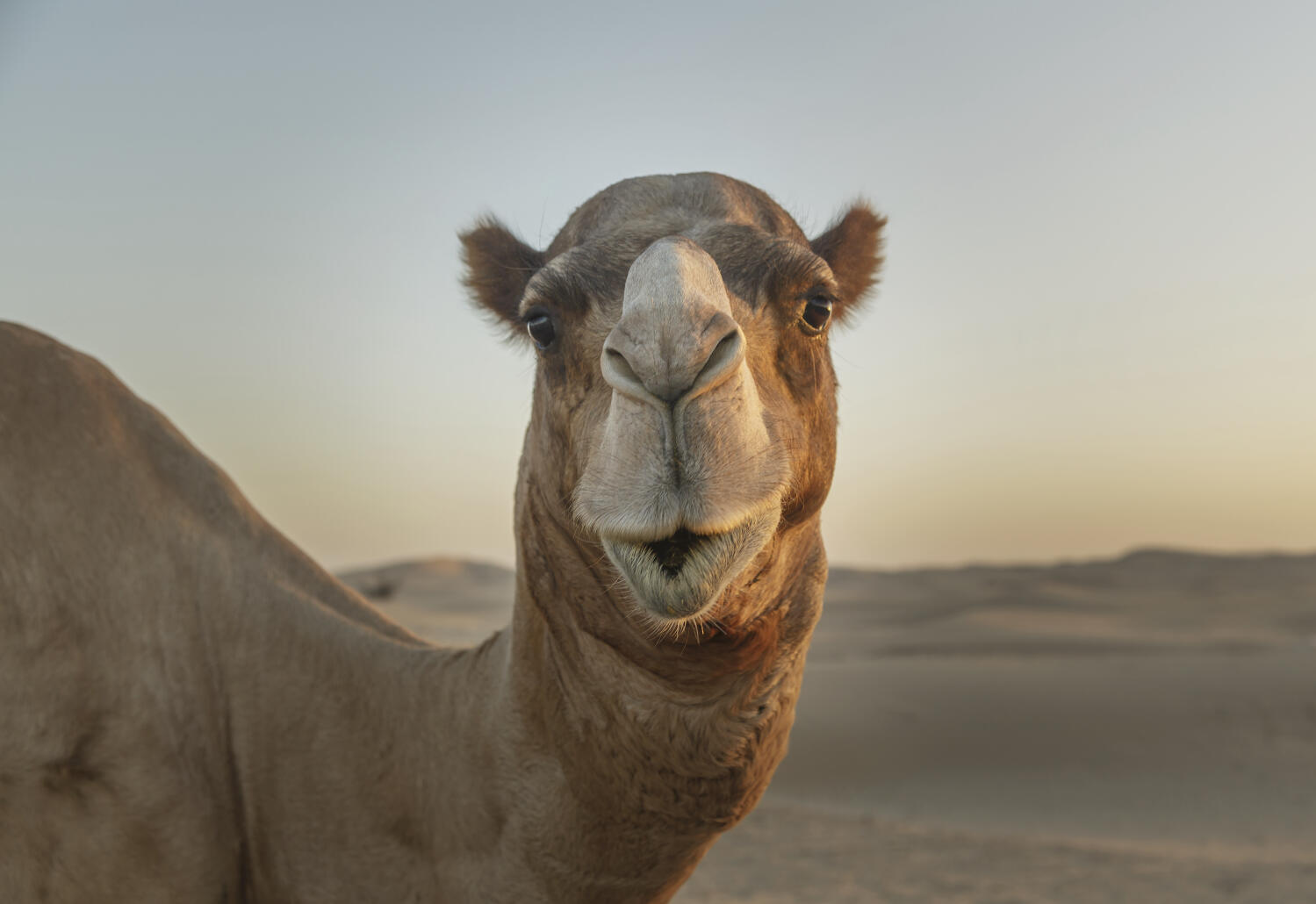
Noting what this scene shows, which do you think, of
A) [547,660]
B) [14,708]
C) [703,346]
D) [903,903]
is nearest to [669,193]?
[703,346]

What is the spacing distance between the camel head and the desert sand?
643 centimetres

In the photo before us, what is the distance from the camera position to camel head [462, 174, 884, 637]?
66.2 inches

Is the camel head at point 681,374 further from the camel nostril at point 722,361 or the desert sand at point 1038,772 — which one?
the desert sand at point 1038,772

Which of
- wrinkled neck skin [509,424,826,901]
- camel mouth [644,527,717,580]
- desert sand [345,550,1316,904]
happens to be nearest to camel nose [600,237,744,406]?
camel mouth [644,527,717,580]

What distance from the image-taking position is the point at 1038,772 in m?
14.9

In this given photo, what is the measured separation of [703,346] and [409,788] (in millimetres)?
1609

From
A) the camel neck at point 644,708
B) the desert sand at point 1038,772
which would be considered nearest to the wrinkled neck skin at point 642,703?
the camel neck at point 644,708

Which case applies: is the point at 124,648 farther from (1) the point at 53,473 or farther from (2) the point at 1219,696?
(2) the point at 1219,696

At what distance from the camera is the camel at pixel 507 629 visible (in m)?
1.77

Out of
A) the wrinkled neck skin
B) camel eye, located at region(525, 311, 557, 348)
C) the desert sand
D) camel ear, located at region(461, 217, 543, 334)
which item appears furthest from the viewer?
the desert sand

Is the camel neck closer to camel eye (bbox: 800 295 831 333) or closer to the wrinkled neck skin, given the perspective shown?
the wrinkled neck skin

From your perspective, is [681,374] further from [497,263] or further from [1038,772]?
[1038,772]

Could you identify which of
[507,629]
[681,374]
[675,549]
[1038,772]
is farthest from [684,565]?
[1038,772]

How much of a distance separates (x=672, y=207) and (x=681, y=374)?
94 centimetres
